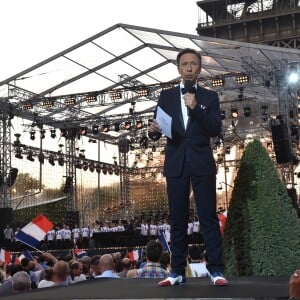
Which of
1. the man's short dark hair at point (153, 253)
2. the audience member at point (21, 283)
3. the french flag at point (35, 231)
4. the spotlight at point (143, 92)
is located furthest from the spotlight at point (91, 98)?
the audience member at point (21, 283)

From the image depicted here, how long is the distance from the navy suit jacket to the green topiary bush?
0.60 metres

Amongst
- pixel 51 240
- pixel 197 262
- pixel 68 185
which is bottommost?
pixel 51 240

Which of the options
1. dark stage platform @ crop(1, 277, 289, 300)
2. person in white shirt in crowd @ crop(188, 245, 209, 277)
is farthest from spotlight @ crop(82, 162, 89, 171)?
dark stage platform @ crop(1, 277, 289, 300)

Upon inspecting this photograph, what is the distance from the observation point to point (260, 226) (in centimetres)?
421

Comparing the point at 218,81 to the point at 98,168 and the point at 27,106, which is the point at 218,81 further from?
the point at 98,168

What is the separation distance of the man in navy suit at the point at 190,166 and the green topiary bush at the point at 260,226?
1.68 ft

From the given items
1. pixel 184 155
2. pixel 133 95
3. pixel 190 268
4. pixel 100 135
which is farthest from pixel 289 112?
pixel 184 155

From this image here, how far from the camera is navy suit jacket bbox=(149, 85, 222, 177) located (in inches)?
149

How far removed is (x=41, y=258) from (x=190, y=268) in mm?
2963

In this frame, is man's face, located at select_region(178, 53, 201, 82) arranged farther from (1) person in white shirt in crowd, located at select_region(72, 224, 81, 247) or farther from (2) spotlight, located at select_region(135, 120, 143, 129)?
(1) person in white shirt in crowd, located at select_region(72, 224, 81, 247)

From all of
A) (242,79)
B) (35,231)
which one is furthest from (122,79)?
(35,231)

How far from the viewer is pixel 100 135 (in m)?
31.6

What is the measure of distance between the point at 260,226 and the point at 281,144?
1447cm

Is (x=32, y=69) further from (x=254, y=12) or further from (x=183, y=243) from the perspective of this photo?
(x=254, y=12)
